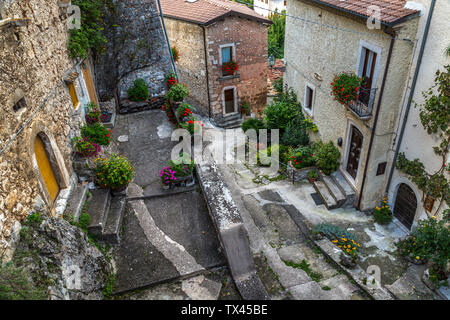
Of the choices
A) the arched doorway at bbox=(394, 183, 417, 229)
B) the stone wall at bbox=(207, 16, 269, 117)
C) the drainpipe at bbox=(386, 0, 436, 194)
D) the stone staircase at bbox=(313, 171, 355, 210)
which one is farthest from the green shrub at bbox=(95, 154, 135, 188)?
the stone wall at bbox=(207, 16, 269, 117)

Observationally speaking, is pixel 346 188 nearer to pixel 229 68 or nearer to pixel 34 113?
pixel 229 68

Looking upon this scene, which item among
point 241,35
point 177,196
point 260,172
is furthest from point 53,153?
point 241,35

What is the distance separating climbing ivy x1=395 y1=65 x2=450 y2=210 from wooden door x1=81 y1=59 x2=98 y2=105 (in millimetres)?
9790

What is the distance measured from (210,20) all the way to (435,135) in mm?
11135

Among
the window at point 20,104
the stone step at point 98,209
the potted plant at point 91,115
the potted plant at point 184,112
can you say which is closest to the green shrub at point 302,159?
the potted plant at point 184,112

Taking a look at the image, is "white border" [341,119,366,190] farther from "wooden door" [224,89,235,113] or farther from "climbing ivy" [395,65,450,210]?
"wooden door" [224,89,235,113]

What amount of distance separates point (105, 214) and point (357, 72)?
26.6 feet

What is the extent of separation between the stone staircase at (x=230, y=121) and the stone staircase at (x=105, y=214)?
35.8 feet

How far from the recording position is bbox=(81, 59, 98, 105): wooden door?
35.8 ft

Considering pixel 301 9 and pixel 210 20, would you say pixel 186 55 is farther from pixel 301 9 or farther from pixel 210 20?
pixel 301 9

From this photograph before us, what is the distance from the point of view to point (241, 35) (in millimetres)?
17328

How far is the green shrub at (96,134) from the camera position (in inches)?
369

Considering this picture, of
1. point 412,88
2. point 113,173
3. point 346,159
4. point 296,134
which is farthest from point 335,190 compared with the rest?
point 113,173

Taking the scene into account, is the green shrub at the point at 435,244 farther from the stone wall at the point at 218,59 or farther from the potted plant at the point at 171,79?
the stone wall at the point at 218,59
